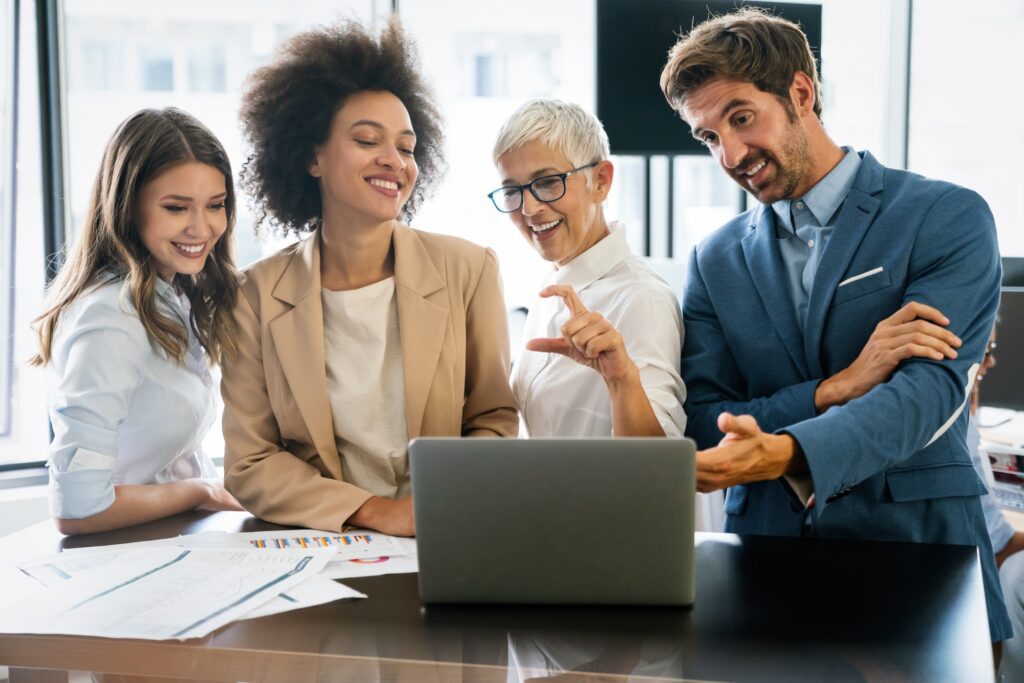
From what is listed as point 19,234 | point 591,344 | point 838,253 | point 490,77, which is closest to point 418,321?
point 591,344

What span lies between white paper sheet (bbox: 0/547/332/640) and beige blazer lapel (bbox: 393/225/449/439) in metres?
0.42

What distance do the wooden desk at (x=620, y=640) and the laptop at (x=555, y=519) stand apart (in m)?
0.03

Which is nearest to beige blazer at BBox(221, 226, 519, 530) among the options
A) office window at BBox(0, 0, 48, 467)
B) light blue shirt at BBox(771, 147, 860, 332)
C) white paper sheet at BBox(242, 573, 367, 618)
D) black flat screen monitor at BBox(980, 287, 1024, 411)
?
white paper sheet at BBox(242, 573, 367, 618)

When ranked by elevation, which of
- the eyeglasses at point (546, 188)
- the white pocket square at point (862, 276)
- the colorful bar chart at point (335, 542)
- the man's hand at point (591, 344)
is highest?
the eyeglasses at point (546, 188)

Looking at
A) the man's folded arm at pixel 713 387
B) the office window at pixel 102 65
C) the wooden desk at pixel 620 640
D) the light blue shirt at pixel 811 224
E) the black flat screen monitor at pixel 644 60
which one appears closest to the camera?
the wooden desk at pixel 620 640

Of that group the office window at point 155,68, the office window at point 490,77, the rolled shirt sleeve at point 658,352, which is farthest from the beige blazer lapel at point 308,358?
the office window at point 155,68

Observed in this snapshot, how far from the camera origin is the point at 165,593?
128 centimetres

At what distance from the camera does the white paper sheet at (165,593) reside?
46.5 inches

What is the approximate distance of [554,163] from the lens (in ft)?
6.32

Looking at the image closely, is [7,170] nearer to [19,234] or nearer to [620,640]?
[19,234]

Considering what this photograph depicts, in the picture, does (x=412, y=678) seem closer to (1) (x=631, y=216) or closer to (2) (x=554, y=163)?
(2) (x=554, y=163)

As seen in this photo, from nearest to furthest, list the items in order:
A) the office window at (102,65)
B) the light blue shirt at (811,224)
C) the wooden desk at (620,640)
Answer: the wooden desk at (620,640) < the light blue shirt at (811,224) < the office window at (102,65)

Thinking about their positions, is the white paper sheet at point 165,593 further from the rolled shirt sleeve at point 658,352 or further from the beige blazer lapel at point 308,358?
the rolled shirt sleeve at point 658,352

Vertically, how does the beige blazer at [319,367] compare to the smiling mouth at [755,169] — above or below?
below
